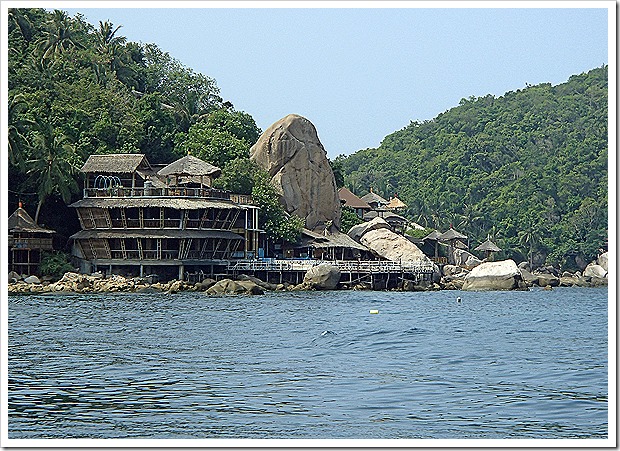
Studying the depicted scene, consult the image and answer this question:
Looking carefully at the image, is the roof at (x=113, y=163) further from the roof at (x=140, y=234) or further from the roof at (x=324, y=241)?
the roof at (x=324, y=241)

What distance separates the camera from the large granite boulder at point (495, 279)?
5291 centimetres

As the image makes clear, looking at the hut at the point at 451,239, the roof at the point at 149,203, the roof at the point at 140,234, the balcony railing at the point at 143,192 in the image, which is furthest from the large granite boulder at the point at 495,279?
the hut at the point at 451,239

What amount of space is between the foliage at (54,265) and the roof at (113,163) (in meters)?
4.45

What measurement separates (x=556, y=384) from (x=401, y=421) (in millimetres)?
4503

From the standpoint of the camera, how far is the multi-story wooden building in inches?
1813

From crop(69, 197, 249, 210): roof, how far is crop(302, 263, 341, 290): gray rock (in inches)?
205

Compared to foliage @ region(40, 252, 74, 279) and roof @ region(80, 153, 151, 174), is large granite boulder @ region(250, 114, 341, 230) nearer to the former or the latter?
roof @ region(80, 153, 151, 174)

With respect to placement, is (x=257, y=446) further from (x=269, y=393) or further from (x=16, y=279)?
(x=16, y=279)

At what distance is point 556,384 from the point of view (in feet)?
53.2

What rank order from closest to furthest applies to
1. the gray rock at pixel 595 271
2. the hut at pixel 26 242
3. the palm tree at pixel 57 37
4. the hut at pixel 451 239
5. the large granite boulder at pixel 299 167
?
the hut at pixel 26 242 < the large granite boulder at pixel 299 167 < the palm tree at pixel 57 37 < the gray rock at pixel 595 271 < the hut at pixel 451 239

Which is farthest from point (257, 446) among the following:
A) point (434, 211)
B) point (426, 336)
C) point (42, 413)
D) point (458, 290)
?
point (434, 211)

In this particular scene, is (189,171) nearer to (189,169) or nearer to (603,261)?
(189,169)

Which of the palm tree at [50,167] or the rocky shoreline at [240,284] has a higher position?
the palm tree at [50,167]

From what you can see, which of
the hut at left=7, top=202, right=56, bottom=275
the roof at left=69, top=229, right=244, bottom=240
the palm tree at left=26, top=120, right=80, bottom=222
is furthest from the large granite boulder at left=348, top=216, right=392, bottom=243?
the hut at left=7, top=202, right=56, bottom=275
